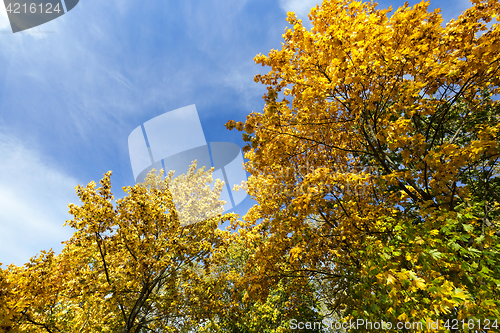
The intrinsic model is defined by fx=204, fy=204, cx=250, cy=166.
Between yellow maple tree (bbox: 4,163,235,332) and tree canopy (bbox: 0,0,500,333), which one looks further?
yellow maple tree (bbox: 4,163,235,332)

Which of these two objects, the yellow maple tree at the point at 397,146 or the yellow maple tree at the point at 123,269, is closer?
the yellow maple tree at the point at 397,146

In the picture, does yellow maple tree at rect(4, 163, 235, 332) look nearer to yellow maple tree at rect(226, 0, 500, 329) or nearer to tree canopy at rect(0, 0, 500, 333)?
tree canopy at rect(0, 0, 500, 333)

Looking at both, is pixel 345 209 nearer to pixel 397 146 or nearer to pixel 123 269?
pixel 397 146

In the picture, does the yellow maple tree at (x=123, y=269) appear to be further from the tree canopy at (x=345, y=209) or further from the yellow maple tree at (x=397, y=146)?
the yellow maple tree at (x=397, y=146)

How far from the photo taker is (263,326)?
42.0 ft

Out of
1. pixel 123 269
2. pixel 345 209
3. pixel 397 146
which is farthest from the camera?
pixel 123 269

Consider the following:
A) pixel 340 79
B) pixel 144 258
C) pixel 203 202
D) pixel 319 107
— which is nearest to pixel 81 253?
pixel 144 258

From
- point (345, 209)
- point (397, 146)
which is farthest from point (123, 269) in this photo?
point (397, 146)

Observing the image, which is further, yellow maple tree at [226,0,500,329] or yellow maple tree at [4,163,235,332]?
yellow maple tree at [4,163,235,332]

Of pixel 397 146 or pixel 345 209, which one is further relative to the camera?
pixel 345 209

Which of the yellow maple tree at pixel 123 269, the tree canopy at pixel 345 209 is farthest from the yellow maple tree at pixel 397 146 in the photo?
the yellow maple tree at pixel 123 269

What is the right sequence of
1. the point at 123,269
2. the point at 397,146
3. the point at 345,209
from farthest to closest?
the point at 123,269, the point at 345,209, the point at 397,146

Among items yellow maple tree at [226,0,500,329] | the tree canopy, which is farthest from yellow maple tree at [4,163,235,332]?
yellow maple tree at [226,0,500,329]

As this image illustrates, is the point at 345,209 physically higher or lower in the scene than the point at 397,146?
lower
